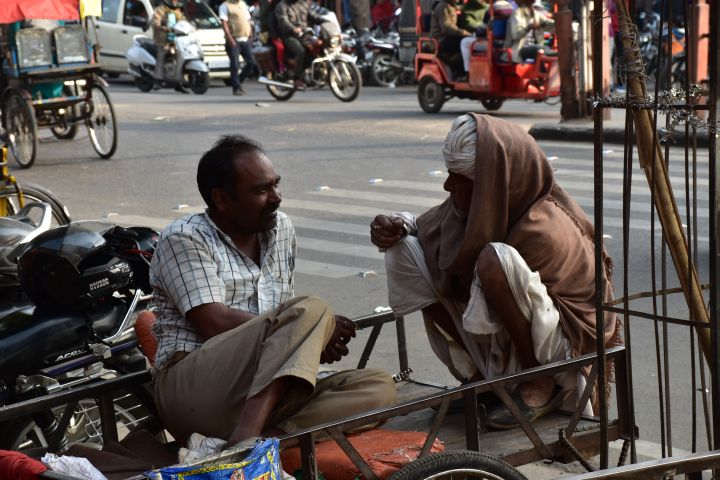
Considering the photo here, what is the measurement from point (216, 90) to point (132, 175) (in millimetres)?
10548

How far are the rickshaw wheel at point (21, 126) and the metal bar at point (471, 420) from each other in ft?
27.5

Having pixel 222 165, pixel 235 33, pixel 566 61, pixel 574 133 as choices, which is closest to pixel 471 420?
pixel 222 165

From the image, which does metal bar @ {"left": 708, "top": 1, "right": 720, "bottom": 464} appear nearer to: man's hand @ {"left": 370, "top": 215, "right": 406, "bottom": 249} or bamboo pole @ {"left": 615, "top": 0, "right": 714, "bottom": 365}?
bamboo pole @ {"left": 615, "top": 0, "right": 714, "bottom": 365}

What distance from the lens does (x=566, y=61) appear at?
1283 centimetres

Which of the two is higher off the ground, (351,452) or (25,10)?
(25,10)

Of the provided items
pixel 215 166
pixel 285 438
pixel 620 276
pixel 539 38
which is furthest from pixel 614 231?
pixel 539 38

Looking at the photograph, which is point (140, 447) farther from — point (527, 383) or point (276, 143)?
point (276, 143)

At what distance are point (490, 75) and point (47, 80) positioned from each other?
5906 millimetres

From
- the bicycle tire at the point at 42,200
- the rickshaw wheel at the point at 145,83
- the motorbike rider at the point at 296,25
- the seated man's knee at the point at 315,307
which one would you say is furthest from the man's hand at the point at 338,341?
the rickshaw wheel at the point at 145,83

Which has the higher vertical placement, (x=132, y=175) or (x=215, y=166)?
(x=215, y=166)

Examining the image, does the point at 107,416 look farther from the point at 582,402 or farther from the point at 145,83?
the point at 145,83

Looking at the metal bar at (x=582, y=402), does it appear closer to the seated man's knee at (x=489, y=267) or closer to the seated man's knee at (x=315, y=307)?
the seated man's knee at (x=489, y=267)

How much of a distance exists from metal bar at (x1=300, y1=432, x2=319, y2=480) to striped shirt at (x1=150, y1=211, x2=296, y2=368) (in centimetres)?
64

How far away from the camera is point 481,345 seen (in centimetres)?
337
